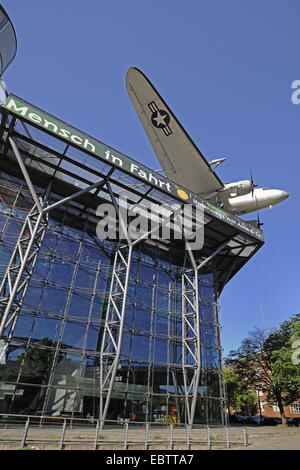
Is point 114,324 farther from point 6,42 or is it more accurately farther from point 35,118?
point 6,42

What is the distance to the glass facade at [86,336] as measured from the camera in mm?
12859

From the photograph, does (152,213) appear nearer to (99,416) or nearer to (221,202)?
(221,202)

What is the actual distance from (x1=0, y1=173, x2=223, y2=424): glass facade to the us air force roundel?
29.4 feet

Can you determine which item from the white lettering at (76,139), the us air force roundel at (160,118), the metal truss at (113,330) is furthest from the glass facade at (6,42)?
the metal truss at (113,330)

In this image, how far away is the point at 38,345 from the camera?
13.3 m

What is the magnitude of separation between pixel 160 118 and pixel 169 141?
1.79m

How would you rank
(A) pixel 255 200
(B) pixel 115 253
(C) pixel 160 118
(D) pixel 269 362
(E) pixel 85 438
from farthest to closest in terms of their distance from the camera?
1. (D) pixel 269 362
2. (A) pixel 255 200
3. (C) pixel 160 118
4. (B) pixel 115 253
5. (E) pixel 85 438

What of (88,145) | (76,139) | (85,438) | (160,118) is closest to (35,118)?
(76,139)

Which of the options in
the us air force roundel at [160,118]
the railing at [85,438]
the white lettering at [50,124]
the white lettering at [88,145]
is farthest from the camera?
the us air force roundel at [160,118]

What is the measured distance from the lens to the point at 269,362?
32.6 meters

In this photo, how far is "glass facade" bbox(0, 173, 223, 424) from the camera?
12859mm

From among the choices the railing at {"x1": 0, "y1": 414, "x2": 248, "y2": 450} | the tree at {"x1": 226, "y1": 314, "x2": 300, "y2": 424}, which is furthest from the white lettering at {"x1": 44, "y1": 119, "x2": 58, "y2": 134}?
the tree at {"x1": 226, "y1": 314, "x2": 300, "y2": 424}

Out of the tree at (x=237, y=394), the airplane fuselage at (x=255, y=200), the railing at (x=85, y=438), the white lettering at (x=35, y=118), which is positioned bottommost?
the railing at (x=85, y=438)

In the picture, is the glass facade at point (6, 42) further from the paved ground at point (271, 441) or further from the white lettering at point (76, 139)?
the paved ground at point (271, 441)
